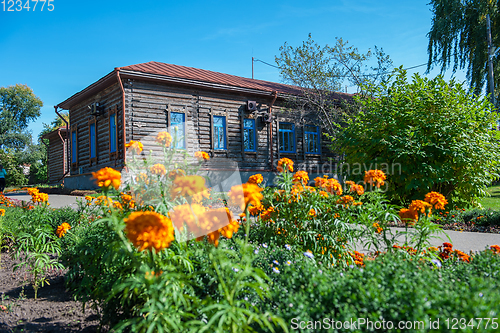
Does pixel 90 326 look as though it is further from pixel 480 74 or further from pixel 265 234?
pixel 480 74

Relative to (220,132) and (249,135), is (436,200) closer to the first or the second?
(220,132)

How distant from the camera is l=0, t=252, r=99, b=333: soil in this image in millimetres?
2654

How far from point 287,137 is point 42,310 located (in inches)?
545

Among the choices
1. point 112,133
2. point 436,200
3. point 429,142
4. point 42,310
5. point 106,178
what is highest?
point 112,133

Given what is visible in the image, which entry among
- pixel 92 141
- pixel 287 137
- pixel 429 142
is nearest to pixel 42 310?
pixel 429 142

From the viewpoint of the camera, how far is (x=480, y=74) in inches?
679

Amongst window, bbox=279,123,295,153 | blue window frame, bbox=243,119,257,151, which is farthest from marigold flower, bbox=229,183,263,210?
window, bbox=279,123,295,153

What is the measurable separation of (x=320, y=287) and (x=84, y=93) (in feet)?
50.0

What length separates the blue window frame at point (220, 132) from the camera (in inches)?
544

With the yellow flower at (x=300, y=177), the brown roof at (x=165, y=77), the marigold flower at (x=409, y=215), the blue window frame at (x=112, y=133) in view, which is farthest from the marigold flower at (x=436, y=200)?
the blue window frame at (x=112, y=133)

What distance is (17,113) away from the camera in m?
43.5

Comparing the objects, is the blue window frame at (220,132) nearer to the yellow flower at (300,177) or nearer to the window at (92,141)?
the window at (92,141)

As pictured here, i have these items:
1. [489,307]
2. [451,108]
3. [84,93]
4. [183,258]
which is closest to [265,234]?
[183,258]

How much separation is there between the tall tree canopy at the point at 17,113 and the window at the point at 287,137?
39431 millimetres
